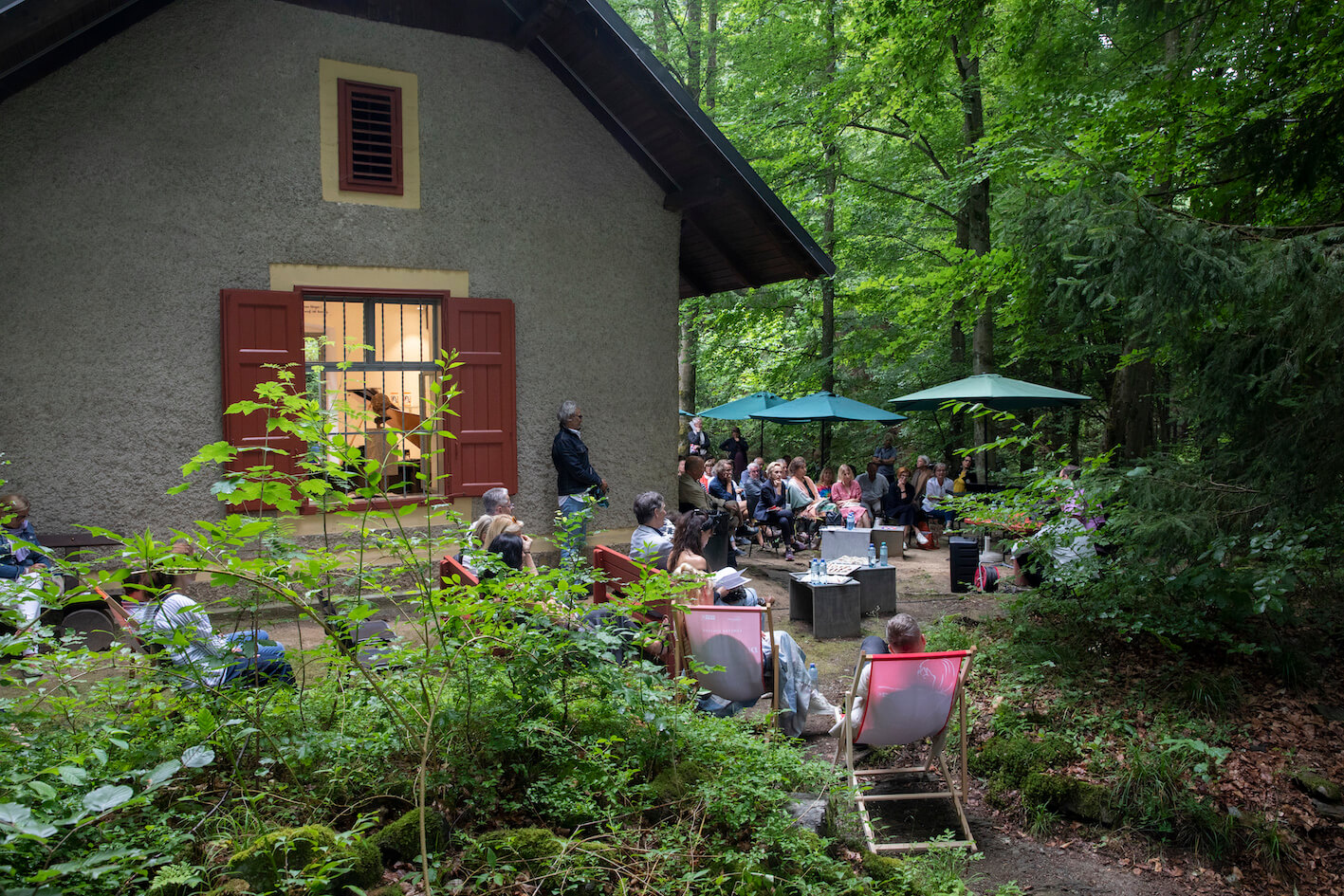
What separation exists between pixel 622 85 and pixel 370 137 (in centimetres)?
231

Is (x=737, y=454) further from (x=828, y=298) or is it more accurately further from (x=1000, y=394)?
(x=1000, y=394)

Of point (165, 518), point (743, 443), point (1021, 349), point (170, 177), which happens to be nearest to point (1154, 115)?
point (1021, 349)

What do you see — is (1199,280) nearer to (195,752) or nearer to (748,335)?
(195,752)

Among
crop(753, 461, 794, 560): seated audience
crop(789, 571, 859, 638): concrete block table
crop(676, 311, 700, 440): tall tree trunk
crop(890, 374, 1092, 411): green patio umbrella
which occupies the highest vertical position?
crop(676, 311, 700, 440): tall tree trunk

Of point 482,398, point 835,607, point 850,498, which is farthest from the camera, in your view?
point 850,498

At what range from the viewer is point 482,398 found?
8031 millimetres

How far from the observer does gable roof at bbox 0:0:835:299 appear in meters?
6.48

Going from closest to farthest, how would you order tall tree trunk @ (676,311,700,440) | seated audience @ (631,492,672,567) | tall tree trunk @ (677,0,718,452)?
seated audience @ (631,492,672,567) < tall tree trunk @ (677,0,718,452) < tall tree trunk @ (676,311,700,440)

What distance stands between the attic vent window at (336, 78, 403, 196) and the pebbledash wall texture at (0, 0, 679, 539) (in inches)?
8.5

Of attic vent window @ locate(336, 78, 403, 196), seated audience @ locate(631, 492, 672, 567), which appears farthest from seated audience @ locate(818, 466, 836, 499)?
attic vent window @ locate(336, 78, 403, 196)

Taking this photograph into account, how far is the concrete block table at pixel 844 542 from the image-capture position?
32.5 feet

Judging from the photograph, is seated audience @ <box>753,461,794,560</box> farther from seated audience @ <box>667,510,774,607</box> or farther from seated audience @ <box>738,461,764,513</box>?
seated audience @ <box>667,510,774,607</box>

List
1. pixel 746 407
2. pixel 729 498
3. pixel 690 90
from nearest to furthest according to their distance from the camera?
pixel 729 498, pixel 746 407, pixel 690 90

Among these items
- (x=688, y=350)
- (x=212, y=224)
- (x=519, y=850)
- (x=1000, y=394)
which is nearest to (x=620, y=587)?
(x=519, y=850)
